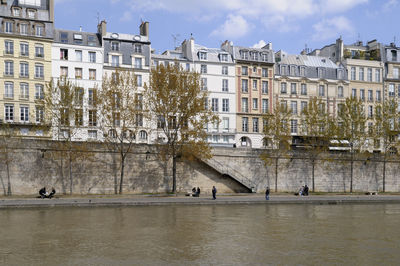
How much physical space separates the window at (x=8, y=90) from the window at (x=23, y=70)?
1595 millimetres

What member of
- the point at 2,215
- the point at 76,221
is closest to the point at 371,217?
the point at 76,221

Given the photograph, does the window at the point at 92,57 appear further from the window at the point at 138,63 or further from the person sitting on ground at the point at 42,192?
the person sitting on ground at the point at 42,192

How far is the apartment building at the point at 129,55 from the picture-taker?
194 ft

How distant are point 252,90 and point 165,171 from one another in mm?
22467

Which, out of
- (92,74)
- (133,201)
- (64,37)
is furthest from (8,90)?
(133,201)

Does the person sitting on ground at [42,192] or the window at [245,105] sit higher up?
the window at [245,105]

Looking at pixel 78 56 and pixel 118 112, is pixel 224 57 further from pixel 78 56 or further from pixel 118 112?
pixel 118 112

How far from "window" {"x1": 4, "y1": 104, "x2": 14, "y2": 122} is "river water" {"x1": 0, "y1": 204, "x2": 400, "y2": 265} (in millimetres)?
23964

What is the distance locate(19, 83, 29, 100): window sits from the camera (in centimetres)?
5441

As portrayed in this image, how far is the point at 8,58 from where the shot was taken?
53.9 m

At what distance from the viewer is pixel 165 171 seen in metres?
48.6

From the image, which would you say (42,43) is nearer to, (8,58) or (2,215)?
(8,58)

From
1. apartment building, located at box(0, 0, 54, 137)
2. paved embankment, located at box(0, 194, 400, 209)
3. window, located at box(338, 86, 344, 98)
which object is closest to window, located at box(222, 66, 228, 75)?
window, located at box(338, 86, 344, 98)

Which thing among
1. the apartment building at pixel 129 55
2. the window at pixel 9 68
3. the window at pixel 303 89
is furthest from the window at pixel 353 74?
the window at pixel 9 68
